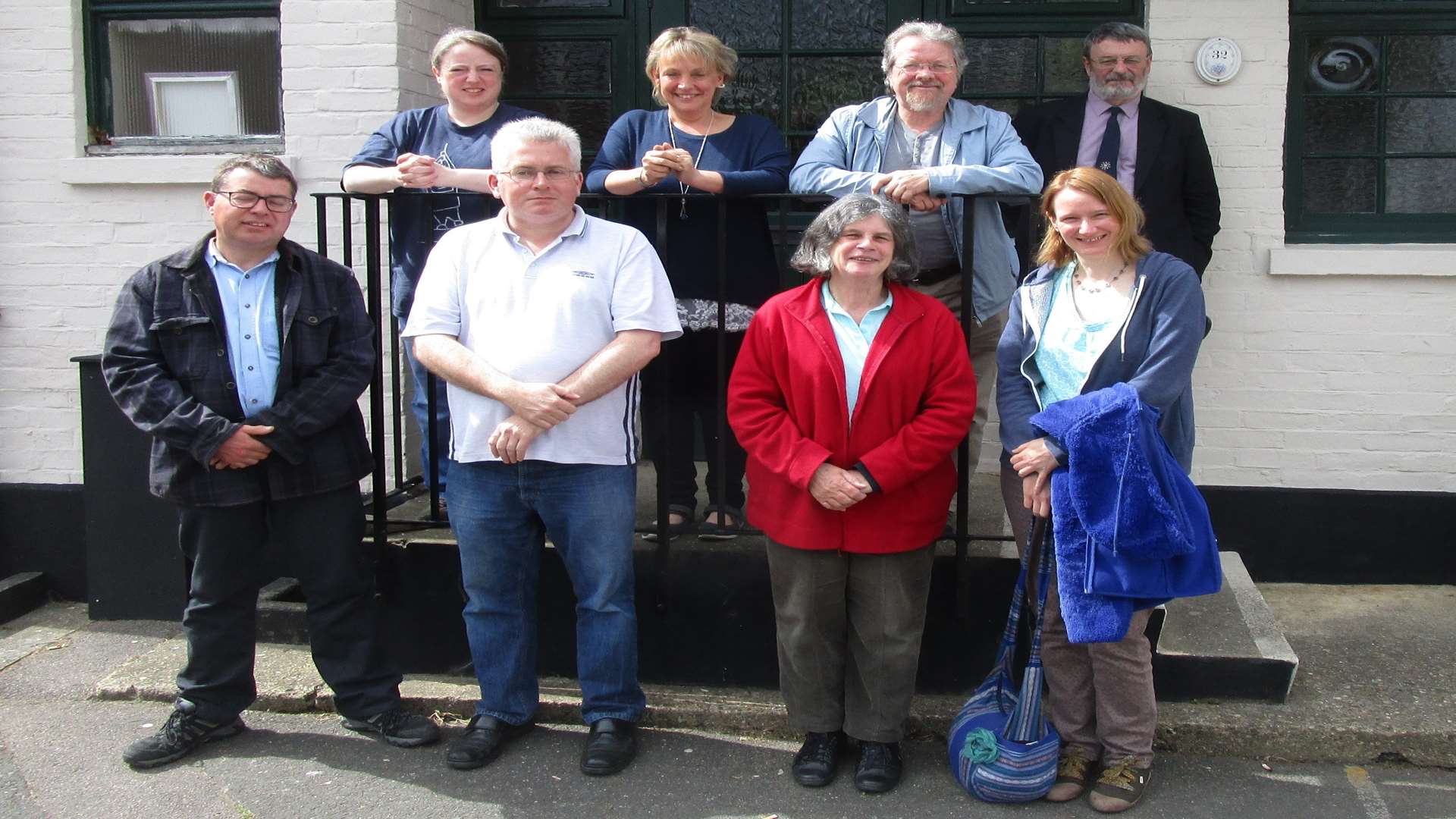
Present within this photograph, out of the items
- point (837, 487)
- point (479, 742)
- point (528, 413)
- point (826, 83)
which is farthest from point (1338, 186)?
point (479, 742)

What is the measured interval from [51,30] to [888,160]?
3.51m

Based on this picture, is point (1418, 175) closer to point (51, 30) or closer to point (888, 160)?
point (888, 160)

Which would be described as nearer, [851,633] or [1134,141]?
→ [851,633]

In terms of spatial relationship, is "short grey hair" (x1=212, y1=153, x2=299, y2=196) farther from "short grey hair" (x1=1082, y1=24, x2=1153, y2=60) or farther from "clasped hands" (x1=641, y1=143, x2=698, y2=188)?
"short grey hair" (x1=1082, y1=24, x2=1153, y2=60)

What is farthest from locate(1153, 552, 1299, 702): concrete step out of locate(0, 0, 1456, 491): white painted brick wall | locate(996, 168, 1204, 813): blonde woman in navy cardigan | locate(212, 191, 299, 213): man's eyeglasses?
locate(212, 191, 299, 213): man's eyeglasses

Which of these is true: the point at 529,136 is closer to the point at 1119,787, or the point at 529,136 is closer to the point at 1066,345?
the point at 1066,345

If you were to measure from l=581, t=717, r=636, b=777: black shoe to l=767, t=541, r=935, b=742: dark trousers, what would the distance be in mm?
502

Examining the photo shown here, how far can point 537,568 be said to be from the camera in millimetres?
3713

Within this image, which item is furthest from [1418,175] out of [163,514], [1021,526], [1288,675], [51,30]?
[51,30]

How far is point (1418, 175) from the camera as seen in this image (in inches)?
198

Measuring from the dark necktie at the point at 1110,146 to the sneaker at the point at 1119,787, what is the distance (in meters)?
2.12

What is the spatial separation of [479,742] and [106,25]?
11.5 ft

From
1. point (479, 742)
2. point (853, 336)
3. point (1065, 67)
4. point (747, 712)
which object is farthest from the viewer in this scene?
point (1065, 67)

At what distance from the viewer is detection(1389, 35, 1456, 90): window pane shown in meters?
4.98
